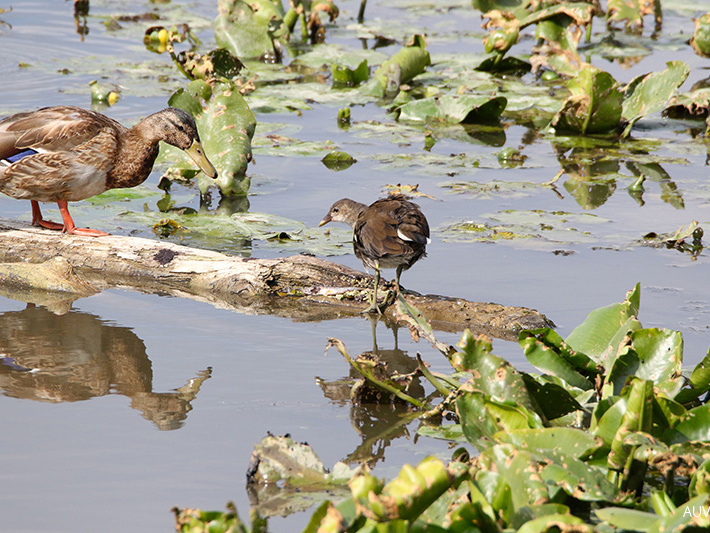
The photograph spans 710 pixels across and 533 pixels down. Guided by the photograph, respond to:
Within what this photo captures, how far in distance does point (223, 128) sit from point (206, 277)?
195 cm

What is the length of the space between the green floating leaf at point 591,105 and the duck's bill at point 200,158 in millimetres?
3749

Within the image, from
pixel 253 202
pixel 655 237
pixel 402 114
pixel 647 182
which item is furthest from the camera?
pixel 402 114

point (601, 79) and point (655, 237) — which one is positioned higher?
point (601, 79)

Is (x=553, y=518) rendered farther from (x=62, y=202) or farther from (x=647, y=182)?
(x=647, y=182)

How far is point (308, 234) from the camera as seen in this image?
21.4 feet

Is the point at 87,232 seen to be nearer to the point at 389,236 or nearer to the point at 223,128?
the point at 223,128

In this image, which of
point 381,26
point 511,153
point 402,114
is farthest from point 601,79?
point 381,26

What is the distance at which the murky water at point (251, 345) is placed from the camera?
3467 millimetres

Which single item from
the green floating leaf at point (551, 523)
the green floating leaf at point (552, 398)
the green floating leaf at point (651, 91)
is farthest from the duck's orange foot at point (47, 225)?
the green floating leaf at point (651, 91)

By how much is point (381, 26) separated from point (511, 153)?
5971mm

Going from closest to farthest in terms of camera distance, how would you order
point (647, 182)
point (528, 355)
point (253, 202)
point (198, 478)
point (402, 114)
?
point (198, 478), point (528, 355), point (253, 202), point (647, 182), point (402, 114)

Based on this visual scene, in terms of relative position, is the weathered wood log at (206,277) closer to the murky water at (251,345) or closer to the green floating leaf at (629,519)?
the murky water at (251,345)

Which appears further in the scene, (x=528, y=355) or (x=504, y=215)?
(x=504, y=215)

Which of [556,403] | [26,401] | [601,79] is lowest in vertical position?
[26,401]
